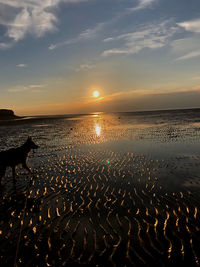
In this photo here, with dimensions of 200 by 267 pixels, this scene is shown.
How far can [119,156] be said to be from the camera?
579 inches

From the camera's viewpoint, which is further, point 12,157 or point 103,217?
point 12,157

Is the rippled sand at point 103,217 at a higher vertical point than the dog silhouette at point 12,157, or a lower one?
lower

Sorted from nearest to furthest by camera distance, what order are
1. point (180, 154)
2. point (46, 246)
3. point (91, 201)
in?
point (46, 246), point (91, 201), point (180, 154)

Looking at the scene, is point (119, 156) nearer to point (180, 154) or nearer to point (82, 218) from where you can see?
point (180, 154)

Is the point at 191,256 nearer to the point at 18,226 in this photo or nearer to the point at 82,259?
the point at 82,259

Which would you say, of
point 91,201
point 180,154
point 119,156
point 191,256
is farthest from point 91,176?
point 180,154

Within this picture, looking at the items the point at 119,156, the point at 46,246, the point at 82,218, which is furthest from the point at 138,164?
the point at 46,246

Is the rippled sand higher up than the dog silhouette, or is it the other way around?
the dog silhouette

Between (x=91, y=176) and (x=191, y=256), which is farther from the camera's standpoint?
(x=91, y=176)

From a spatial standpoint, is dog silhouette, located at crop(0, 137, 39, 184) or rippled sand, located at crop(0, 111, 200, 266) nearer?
rippled sand, located at crop(0, 111, 200, 266)

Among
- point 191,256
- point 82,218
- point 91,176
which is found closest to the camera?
point 191,256

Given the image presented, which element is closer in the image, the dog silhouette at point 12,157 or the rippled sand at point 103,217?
the rippled sand at point 103,217

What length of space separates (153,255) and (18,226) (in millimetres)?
4541

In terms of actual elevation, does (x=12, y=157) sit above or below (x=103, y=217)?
above
